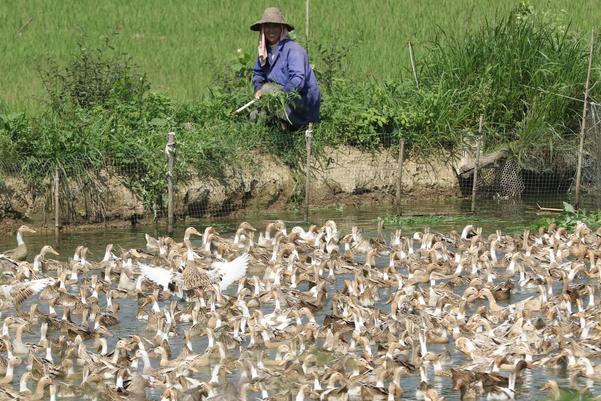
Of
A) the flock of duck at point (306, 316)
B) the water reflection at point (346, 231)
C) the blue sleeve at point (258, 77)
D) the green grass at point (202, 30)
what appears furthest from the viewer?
the green grass at point (202, 30)

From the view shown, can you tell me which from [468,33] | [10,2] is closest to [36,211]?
[468,33]

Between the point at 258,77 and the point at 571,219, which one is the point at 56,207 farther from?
the point at 571,219

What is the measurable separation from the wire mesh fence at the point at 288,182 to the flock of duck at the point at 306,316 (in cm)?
157

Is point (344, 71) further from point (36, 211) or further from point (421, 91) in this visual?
point (36, 211)

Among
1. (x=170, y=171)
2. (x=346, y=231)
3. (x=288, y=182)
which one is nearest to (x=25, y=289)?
(x=170, y=171)

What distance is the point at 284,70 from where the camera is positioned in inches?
931

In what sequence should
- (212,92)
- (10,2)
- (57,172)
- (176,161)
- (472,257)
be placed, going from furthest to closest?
(10,2)
(212,92)
(176,161)
(57,172)
(472,257)

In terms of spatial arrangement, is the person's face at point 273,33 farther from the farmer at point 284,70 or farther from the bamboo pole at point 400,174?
the bamboo pole at point 400,174

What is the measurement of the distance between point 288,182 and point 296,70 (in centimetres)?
202

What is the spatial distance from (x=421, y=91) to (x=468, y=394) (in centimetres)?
1314

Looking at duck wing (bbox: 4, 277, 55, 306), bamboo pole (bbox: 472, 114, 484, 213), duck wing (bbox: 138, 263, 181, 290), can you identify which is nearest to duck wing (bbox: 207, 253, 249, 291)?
duck wing (bbox: 138, 263, 181, 290)

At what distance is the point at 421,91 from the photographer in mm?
25797

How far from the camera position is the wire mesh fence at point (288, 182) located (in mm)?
21688

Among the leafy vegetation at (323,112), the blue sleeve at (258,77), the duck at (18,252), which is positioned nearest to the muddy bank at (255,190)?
the leafy vegetation at (323,112)
